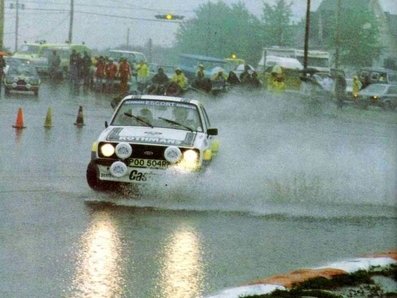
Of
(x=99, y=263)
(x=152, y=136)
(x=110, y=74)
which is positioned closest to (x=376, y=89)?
(x=110, y=74)

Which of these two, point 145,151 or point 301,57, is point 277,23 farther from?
point 145,151

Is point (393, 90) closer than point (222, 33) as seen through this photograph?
Yes

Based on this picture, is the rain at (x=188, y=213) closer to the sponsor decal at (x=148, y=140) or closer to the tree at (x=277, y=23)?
the sponsor decal at (x=148, y=140)

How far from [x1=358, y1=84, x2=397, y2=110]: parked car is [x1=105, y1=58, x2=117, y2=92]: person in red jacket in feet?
39.0

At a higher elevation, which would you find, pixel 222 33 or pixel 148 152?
pixel 222 33

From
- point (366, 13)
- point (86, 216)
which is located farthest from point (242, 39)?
point (86, 216)

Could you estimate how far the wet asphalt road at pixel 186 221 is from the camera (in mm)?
8703

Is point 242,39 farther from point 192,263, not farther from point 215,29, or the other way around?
point 192,263

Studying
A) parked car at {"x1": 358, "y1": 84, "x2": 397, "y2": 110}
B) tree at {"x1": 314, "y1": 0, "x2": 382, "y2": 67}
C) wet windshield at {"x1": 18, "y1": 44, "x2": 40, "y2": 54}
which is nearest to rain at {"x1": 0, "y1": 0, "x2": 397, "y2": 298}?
parked car at {"x1": 358, "y1": 84, "x2": 397, "y2": 110}

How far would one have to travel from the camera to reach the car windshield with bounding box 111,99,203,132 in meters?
15.0

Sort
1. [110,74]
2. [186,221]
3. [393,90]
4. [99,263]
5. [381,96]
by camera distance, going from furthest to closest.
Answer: [393,90]
[381,96]
[110,74]
[186,221]
[99,263]

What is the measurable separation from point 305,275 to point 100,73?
1600 inches

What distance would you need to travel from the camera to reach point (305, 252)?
10.4 metres

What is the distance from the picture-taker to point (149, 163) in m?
13.8
